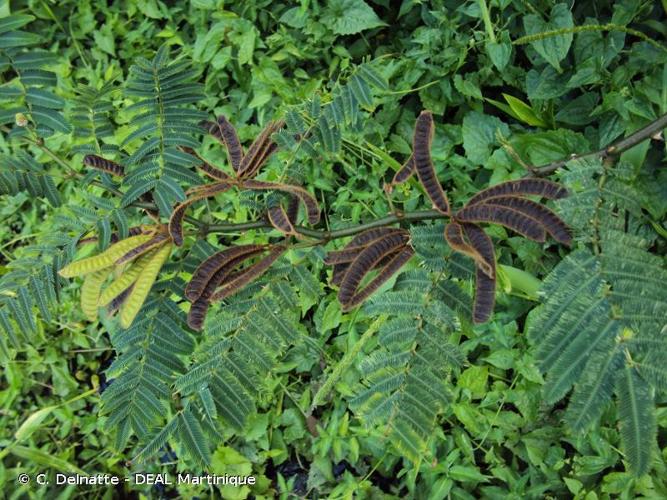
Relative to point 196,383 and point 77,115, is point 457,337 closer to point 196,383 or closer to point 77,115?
point 196,383

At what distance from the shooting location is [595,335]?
79 cm

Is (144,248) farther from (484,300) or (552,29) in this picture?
(552,29)

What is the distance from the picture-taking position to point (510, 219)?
0.92 meters

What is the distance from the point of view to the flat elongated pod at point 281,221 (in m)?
1.09

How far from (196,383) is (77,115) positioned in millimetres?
658

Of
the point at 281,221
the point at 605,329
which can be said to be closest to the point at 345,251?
the point at 281,221

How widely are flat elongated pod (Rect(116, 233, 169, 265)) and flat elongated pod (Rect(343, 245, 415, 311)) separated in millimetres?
334

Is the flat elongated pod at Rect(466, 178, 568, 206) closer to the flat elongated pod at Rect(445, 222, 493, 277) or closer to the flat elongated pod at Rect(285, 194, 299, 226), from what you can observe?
the flat elongated pod at Rect(445, 222, 493, 277)

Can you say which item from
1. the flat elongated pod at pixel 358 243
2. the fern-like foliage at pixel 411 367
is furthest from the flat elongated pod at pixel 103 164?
the fern-like foliage at pixel 411 367

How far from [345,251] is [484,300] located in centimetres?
26

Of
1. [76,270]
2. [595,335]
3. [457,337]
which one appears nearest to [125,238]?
[76,270]

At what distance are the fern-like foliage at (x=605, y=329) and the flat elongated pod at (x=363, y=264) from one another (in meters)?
0.26

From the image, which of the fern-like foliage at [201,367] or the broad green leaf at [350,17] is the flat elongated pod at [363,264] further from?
the broad green leaf at [350,17]

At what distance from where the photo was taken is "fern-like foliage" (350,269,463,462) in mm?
911
